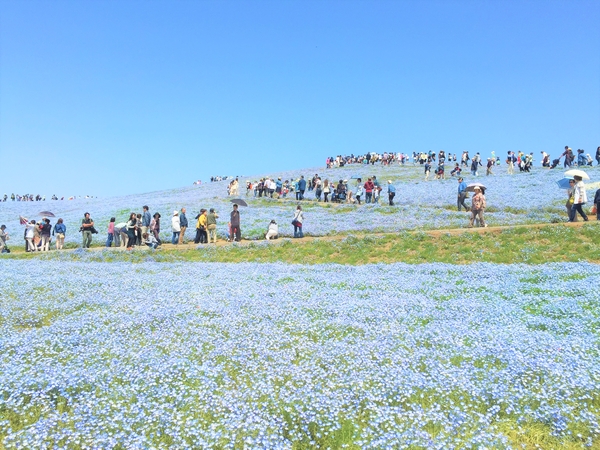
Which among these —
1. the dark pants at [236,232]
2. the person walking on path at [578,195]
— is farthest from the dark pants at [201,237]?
the person walking on path at [578,195]

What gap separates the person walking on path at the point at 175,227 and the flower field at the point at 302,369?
43.2ft

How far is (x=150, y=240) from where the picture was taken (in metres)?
23.7

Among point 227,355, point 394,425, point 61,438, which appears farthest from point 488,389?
point 61,438

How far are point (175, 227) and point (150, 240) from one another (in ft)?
6.78

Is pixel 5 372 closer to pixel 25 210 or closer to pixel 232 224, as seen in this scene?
pixel 232 224

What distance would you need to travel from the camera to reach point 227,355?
24.4 ft

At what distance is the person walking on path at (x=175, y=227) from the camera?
83.3ft

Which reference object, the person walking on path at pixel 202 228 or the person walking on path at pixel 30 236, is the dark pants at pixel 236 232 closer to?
the person walking on path at pixel 202 228

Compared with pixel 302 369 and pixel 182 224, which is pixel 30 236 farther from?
pixel 302 369

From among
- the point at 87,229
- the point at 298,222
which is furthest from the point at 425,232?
the point at 87,229

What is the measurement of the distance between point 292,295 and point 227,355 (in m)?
4.67

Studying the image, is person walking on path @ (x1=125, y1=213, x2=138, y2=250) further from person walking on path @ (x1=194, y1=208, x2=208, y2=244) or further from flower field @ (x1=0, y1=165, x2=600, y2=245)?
flower field @ (x1=0, y1=165, x2=600, y2=245)

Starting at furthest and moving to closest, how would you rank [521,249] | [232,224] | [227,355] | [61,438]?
[232,224] → [521,249] → [227,355] → [61,438]

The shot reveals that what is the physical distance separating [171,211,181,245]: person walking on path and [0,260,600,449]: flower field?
1315cm
